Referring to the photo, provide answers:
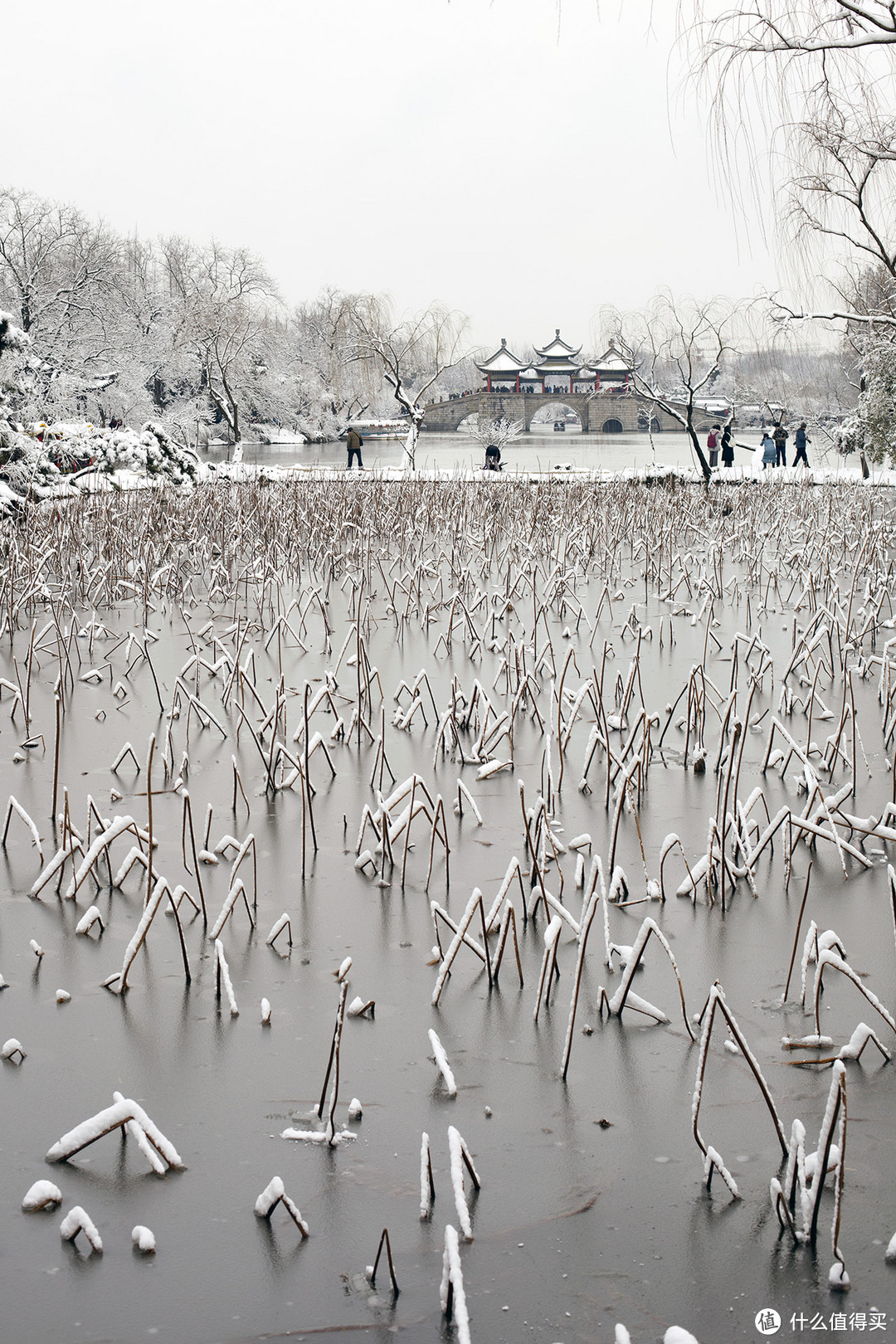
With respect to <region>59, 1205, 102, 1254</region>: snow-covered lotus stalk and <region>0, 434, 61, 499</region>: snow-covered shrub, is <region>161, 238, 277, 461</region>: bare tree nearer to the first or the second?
<region>0, 434, 61, 499</region>: snow-covered shrub

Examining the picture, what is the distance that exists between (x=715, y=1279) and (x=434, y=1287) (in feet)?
1.53

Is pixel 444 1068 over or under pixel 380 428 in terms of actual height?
under

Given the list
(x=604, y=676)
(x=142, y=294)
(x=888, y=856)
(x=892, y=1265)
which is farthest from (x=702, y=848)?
(x=142, y=294)

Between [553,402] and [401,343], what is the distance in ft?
116

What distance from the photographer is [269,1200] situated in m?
1.92

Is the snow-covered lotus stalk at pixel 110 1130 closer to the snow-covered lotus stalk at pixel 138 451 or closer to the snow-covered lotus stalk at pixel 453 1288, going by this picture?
the snow-covered lotus stalk at pixel 453 1288

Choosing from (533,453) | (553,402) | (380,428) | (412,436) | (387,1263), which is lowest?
(387,1263)

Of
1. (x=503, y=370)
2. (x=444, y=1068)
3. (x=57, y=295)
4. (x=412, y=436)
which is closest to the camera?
(x=444, y=1068)

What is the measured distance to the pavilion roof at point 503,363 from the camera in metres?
72.6

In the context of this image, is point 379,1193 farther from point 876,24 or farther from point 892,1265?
point 876,24

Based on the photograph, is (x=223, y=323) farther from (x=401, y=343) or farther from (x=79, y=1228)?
(x=79, y=1228)

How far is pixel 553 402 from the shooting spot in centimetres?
6975

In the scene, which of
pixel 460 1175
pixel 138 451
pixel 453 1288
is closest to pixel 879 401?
pixel 138 451

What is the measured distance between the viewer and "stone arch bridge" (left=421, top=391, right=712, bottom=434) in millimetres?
68250
